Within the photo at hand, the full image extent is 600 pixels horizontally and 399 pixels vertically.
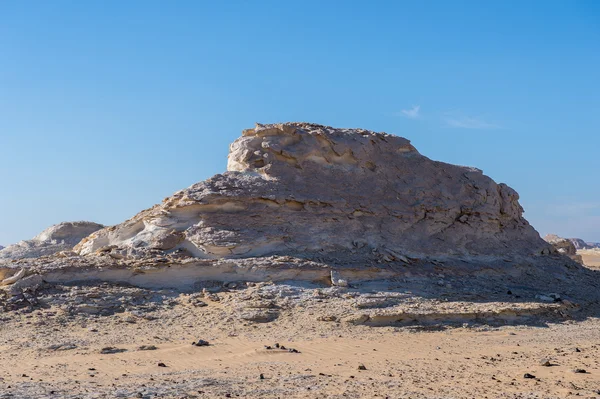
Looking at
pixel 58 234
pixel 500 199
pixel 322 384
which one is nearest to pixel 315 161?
pixel 500 199

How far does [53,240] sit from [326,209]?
1609cm

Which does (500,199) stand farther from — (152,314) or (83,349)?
(83,349)

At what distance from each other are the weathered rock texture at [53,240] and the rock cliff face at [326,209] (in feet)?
32.9

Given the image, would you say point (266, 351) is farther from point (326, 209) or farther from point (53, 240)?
point (53, 240)

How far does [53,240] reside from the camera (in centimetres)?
2936

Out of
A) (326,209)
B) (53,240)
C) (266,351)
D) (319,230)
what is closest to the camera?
(266,351)

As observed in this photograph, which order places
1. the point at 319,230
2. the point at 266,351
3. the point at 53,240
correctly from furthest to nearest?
the point at 53,240 → the point at 319,230 → the point at 266,351

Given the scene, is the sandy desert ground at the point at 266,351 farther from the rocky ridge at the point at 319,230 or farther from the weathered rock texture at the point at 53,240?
the weathered rock texture at the point at 53,240

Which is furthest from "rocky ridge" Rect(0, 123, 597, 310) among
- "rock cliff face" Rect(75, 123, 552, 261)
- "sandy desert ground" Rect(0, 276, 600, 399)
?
"sandy desert ground" Rect(0, 276, 600, 399)

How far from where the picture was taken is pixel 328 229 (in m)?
18.2

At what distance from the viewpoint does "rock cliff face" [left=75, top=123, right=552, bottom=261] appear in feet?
57.0

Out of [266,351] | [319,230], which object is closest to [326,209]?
[319,230]

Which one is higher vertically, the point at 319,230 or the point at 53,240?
the point at 53,240

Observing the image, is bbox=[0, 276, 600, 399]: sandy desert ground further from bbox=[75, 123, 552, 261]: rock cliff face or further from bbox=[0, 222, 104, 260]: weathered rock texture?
bbox=[0, 222, 104, 260]: weathered rock texture
